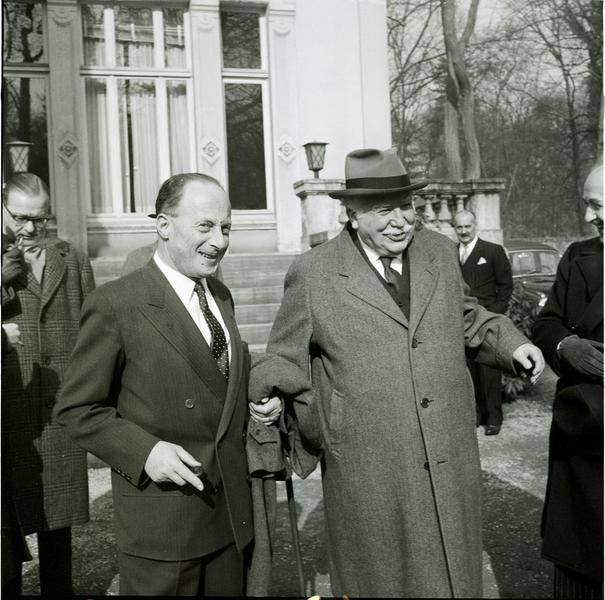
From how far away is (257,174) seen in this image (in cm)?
905

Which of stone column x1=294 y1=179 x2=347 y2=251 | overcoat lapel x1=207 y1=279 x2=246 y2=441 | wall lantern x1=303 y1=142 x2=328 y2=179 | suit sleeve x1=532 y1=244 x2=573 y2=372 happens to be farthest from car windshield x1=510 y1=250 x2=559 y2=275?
overcoat lapel x1=207 y1=279 x2=246 y2=441

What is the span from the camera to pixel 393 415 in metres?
2.19

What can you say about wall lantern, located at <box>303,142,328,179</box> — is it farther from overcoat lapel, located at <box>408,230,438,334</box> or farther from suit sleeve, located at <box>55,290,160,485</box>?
suit sleeve, located at <box>55,290,160,485</box>

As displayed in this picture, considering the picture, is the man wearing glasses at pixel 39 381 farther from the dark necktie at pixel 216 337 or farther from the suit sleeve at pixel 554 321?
the suit sleeve at pixel 554 321

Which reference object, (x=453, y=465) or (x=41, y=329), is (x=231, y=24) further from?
(x=453, y=465)

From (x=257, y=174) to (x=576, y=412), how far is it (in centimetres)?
713

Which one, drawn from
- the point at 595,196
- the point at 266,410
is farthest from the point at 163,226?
the point at 595,196

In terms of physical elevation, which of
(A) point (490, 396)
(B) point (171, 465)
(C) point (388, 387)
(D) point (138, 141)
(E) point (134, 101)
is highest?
(E) point (134, 101)

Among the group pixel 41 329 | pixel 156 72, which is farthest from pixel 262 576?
pixel 156 72

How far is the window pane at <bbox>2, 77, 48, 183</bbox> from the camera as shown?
8.20 meters

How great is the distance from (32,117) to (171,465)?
306 inches

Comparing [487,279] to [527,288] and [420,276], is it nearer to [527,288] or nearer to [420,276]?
[527,288]

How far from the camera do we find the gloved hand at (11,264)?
2783mm

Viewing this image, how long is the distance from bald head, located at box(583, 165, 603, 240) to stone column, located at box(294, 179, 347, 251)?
17.1ft
